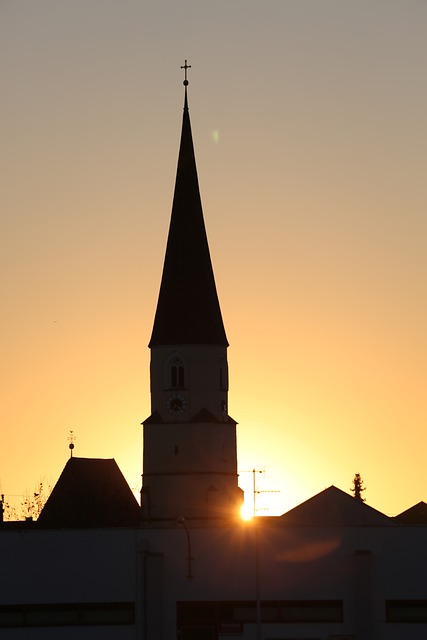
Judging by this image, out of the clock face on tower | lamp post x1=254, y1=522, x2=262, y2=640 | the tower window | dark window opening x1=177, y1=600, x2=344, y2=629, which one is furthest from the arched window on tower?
dark window opening x1=177, y1=600, x2=344, y2=629

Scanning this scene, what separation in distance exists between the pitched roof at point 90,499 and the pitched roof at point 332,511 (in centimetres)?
1253

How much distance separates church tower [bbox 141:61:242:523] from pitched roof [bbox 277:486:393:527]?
3745 mm

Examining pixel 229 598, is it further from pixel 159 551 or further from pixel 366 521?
pixel 366 521

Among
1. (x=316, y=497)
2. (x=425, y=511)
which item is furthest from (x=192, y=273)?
(x=425, y=511)

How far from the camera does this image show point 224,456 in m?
126

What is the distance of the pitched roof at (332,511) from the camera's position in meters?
122

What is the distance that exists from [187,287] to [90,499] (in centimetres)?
1537

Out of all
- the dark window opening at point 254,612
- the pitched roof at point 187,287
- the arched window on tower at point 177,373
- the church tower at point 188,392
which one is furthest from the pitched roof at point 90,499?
the dark window opening at point 254,612

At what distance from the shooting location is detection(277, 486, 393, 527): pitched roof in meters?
122

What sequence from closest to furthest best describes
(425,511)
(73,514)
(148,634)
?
1. (148,634)
2. (73,514)
3. (425,511)

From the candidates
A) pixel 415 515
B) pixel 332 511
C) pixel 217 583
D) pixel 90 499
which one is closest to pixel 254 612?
pixel 217 583

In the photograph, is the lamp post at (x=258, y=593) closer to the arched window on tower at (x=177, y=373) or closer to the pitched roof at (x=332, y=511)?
the pitched roof at (x=332, y=511)

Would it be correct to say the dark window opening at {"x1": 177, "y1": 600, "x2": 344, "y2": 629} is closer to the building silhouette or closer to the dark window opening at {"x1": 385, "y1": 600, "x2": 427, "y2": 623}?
the building silhouette

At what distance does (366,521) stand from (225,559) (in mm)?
33133
